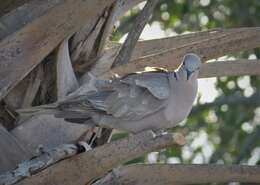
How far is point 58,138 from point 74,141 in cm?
7

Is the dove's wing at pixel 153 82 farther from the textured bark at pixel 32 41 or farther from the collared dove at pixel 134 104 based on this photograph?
the textured bark at pixel 32 41

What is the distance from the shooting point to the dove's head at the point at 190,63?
155 inches

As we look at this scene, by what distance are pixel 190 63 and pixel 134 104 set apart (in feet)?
0.98

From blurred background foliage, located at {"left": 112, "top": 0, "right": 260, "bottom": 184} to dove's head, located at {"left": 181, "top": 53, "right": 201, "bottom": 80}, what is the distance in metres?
4.04

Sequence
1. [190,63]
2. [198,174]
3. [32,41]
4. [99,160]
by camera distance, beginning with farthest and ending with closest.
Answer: [190,63], [32,41], [198,174], [99,160]

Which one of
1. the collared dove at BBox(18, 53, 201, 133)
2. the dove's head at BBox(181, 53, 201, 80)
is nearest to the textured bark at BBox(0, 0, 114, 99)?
the collared dove at BBox(18, 53, 201, 133)

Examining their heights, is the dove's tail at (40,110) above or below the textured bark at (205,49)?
below

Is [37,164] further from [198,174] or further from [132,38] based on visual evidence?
[132,38]

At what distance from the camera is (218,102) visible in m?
8.20

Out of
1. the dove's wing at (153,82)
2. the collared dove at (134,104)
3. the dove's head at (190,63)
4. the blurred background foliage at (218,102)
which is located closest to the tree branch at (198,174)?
the collared dove at (134,104)

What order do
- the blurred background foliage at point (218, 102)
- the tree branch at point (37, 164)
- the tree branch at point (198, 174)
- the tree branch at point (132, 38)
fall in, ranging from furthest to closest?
the blurred background foliage at point (218, 102) → the tree branch at point (132, 38) → the tree branch at point (198, 174) → the tree branch at point (37, 164)

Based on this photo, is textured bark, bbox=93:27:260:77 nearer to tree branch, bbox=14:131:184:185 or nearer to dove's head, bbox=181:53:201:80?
dove's head, bbox=181:53:201:80

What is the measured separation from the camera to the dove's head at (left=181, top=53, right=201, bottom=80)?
3949 mm

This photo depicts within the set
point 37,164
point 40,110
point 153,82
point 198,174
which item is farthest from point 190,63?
point 37,164
